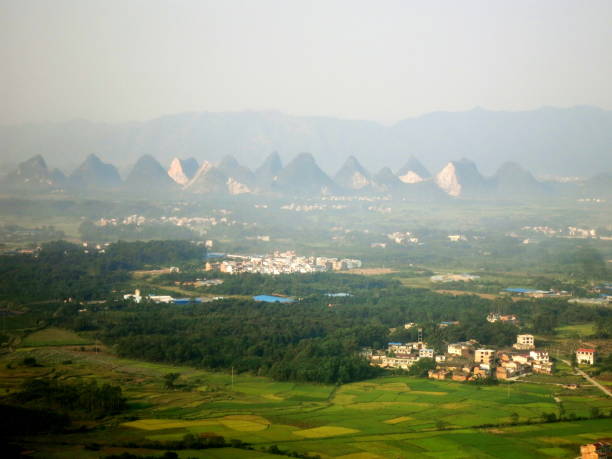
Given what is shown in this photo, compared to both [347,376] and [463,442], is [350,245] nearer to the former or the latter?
[347,376]

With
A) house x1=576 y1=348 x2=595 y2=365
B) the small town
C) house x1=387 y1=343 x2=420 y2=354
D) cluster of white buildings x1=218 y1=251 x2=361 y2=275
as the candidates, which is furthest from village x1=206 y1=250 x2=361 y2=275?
house x1=576 y1=348 x2=595 y2=365

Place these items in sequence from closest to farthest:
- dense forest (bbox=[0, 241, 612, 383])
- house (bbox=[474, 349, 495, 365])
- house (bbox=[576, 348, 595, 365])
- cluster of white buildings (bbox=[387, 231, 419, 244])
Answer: house (bbox=[576, 348, 595, 365]) → dense forest (bbox=[0, 241, 612, 383]) → house (bbox=[474, 349, 495, 365]) → cluster of white buildings (bbox=[387, 231, 419, 244])

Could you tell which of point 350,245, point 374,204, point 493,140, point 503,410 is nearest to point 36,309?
point 503,410

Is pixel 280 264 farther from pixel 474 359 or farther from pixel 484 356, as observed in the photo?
pixel 484 356

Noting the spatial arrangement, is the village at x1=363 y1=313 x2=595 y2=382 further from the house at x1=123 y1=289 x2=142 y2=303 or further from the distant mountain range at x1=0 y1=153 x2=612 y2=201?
the distant mountain range at x1=0 y1=153 x2=612 y2=201

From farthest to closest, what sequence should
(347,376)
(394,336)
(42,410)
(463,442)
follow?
(394,336) < (347,376) < (42,410) < (463,442)

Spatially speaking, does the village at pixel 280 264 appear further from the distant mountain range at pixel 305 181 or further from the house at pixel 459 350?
the distant mountain range at pixel 305 181

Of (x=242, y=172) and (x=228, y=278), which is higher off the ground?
(x=242, y=172)

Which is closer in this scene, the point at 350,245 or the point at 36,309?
the point at 36,309
